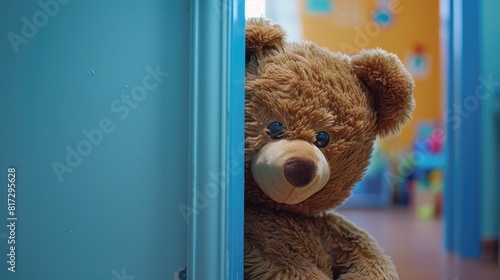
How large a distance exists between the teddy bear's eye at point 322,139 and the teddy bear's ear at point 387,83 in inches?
5.8

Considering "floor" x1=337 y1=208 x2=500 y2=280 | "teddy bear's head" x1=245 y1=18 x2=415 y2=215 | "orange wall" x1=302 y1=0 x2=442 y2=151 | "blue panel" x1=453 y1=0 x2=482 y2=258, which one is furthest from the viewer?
"orange wall" x1=302 y1=0 x2=442 y2=151

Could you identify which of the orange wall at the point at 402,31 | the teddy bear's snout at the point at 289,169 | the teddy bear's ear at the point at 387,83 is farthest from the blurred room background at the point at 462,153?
the orange wall at the point at 402,31

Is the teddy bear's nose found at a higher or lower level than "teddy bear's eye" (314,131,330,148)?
lower

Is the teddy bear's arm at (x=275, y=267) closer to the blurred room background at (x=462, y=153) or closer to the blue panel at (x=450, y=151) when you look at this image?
the blurred room background at (x=462, y=153)

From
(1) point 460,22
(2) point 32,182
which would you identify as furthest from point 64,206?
(1) point 460,22

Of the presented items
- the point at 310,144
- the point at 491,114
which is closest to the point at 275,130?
the point at 310,144

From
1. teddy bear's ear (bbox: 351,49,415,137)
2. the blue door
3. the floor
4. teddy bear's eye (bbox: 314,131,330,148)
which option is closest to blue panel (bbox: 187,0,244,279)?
the blue door

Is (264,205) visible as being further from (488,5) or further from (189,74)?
(488,5)

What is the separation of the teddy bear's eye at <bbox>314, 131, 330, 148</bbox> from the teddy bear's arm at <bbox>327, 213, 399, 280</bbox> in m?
0.19

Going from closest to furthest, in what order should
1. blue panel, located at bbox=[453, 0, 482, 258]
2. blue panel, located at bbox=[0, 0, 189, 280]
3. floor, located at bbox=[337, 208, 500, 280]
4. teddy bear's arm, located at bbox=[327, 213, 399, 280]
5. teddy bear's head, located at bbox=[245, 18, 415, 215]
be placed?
blue panel, located at bbox=[0, 0, 189, 280]
teddy bear's head, located at bbox=[245, 18, 415, 215]
teddy bear's arm, located at bbox=[327, 213, 399, 280]
floor, located at bbox=[337, 208, 500, 280]
blue panel, located at bbox=[453, 0, 482, 258]

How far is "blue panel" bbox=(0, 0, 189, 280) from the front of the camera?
68 centimetres

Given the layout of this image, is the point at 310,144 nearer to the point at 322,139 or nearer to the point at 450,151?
the point at 322,139

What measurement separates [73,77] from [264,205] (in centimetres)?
40

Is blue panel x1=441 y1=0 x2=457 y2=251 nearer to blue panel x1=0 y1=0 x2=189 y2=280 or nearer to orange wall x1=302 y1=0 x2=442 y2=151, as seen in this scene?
orange wall x1=302 y1=0 x2=442 y2=151
